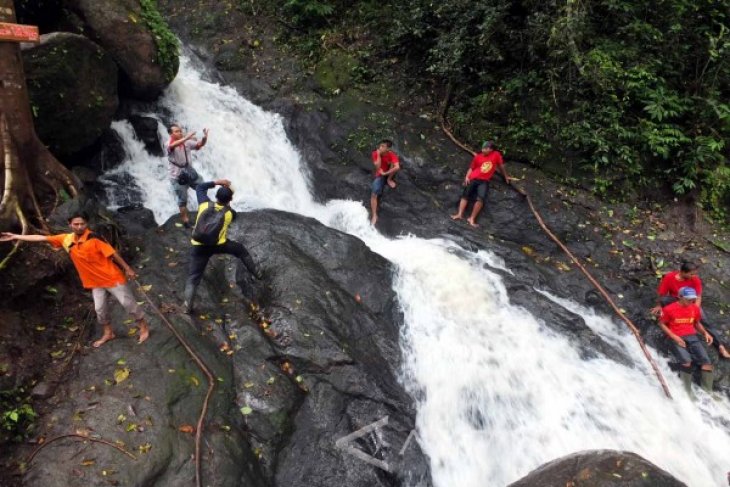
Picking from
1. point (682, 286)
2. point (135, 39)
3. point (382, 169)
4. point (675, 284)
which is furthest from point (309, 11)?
point (682, 286)

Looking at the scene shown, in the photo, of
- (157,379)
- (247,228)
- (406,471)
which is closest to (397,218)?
(247,228)

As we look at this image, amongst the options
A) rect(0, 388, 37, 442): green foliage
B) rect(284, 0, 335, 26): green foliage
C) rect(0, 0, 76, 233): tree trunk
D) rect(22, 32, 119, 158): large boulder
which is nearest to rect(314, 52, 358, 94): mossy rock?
rect(284, 0, 335, 26): green foliage

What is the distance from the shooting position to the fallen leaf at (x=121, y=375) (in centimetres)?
561

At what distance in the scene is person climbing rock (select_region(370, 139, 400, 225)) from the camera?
10375 millimetres

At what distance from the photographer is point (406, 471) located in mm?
6414

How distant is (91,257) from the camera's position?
5.41 m

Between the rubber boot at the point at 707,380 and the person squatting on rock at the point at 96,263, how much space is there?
9352 mm

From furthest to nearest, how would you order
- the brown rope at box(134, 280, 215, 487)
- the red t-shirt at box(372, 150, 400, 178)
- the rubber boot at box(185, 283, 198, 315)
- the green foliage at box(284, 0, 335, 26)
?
the green foliage at box(284, 0, 335, 26)
the red t-shirt at box(372, 150, 400, 178)
the rubber boot at box(185, 283, 198, 315)
the brown rope at box(134, 280, 215, 487)

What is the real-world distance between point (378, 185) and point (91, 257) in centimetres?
665

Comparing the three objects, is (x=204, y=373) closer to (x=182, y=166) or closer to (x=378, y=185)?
(x=182, y=166)

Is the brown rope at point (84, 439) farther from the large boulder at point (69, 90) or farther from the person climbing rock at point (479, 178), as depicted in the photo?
the person climbing rock at point (479, 178)

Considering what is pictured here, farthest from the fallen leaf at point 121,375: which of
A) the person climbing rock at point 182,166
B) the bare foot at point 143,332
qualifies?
the person climbing rock at point 182,166

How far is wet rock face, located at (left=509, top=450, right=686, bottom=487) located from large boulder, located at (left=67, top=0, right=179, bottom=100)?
1166cm

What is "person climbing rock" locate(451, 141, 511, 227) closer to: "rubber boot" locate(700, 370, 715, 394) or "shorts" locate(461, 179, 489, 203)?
"shorts" locate(461, 179, 489, 203)
